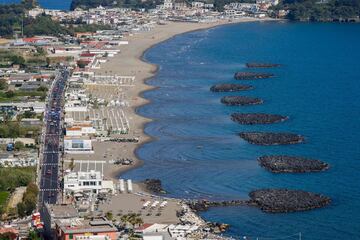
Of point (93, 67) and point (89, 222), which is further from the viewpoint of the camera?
point (93, 67)

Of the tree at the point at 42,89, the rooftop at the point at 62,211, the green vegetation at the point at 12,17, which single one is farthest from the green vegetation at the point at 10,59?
the rooftop at the point at 62,211

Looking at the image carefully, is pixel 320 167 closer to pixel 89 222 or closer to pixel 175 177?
pixel 175 177

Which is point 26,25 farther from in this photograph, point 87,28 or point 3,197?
point 3,197

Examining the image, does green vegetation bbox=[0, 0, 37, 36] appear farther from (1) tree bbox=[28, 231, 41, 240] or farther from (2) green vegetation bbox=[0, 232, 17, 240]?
(1) tree bbox=[28, 231, 41, 240]

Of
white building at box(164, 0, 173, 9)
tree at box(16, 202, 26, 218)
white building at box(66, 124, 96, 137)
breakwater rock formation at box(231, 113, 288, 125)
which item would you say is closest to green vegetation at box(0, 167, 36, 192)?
tree at box(16, 202, 26, 218)

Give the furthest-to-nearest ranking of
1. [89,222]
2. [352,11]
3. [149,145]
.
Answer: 1. [352,11]
2. [149,145]
3. [89,222]

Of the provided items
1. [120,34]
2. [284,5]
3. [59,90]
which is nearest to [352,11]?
[284,5]

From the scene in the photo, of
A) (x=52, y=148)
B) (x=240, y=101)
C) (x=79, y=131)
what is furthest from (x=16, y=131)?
(x=240, y=101)
